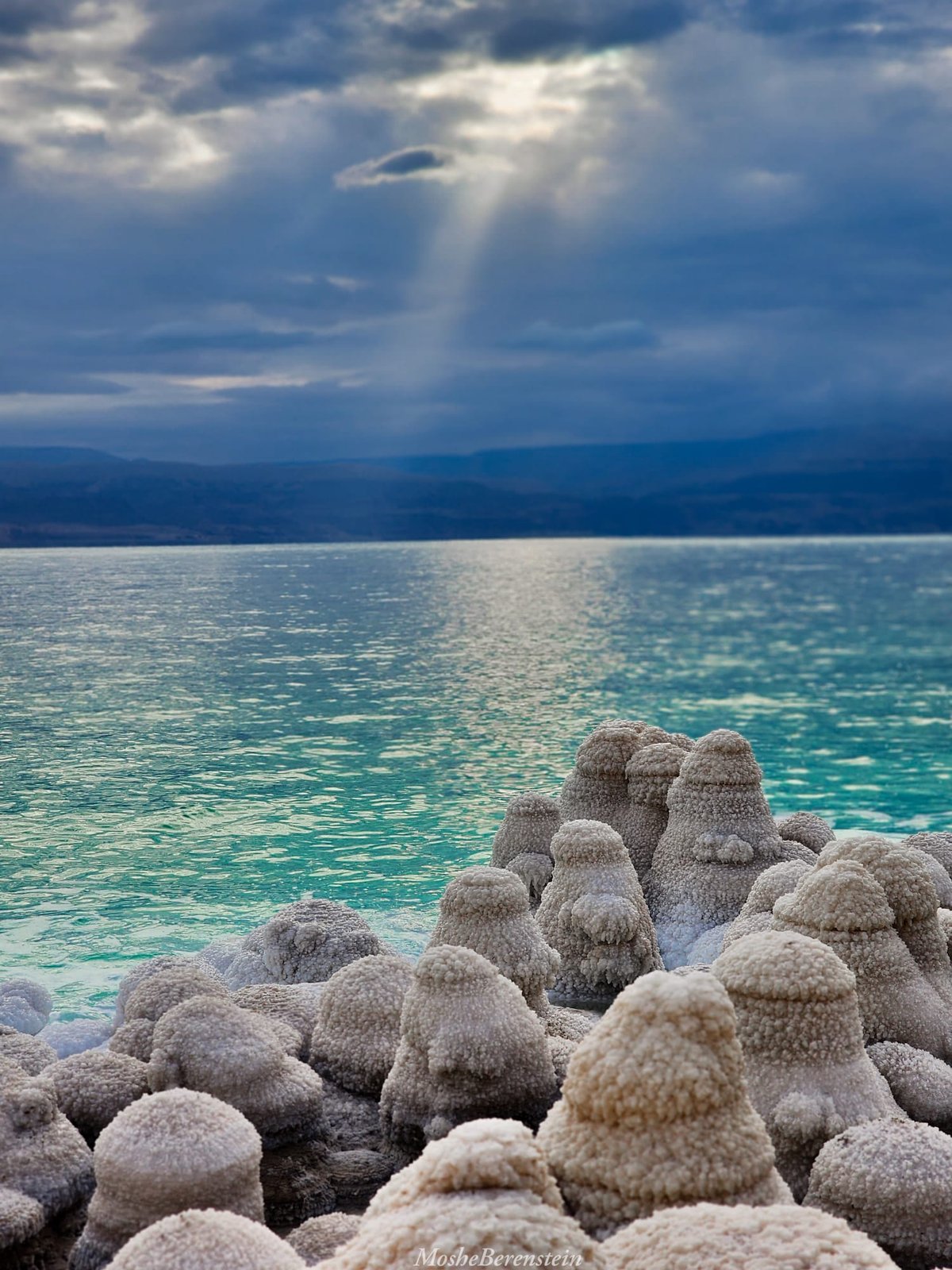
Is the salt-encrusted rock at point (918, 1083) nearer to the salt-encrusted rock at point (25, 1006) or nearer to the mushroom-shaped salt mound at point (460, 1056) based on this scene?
the mushroom-shaped salt mound at point (460, 1056)

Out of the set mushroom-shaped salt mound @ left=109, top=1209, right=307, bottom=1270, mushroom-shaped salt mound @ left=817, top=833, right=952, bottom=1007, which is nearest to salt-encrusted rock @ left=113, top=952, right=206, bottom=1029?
mushroom-shaped salt mound @ left=817, top=833, right=952, bottom=1007

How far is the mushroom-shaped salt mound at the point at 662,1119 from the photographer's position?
198 inches

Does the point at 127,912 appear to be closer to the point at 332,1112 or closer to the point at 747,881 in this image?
the point at 747,881

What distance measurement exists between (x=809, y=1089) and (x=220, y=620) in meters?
78.1

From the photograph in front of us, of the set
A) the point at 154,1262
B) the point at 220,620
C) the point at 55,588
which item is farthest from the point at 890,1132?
the point at 55,588

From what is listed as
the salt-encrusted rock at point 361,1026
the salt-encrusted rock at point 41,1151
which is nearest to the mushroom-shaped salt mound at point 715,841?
the salt-encrusted rock at point 361,1026

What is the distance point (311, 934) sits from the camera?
11.4 m

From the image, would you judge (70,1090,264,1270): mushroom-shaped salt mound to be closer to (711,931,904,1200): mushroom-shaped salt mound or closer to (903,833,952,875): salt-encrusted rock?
(711,931,904,1200): mushroom-shaped salt mound

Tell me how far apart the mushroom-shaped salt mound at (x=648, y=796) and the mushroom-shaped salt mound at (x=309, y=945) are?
144 inches

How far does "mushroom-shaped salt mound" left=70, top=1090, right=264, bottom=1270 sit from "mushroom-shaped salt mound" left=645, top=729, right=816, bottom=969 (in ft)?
25.9

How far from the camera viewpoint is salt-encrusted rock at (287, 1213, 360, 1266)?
5.47 metres

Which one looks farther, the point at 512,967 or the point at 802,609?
the point at 802,609

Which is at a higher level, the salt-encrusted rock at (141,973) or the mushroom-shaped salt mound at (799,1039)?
the mushroom-shaped salt mound at (799,1039)

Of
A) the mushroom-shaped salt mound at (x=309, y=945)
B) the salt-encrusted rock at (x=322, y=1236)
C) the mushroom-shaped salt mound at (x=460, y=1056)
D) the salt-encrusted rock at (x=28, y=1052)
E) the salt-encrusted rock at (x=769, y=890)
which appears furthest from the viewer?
the mushroom-shaped salt mound at (x=309, y=945)
